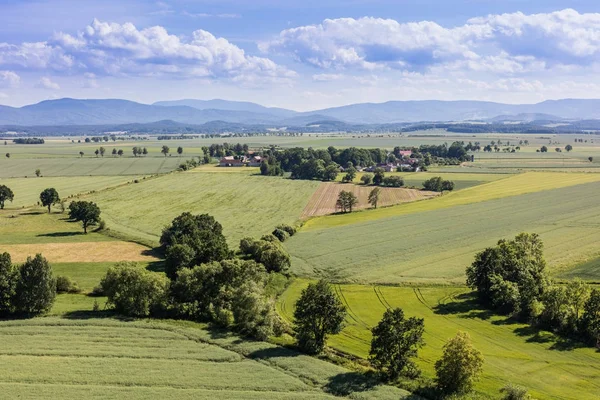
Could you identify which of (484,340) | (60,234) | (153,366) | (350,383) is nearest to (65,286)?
(153,366)

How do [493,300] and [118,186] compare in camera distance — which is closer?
[493,300]

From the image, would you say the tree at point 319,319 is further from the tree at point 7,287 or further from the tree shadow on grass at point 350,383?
the tree at point 7,287

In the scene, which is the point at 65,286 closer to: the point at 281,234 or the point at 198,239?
the point at 198,239

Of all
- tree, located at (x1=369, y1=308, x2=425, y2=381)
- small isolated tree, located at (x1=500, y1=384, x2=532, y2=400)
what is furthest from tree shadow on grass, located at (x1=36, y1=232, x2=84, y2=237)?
small isolated tree, located at (x1=500, y1=384, x2=532, y2=400)

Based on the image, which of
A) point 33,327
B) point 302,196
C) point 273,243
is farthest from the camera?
point 302,196

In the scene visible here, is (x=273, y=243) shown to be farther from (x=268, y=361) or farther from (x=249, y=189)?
(x=249, y=189)

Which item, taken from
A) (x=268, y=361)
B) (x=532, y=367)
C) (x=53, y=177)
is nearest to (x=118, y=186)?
(x=53, y=177)
